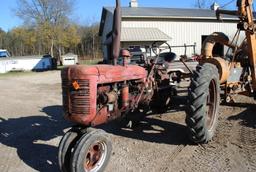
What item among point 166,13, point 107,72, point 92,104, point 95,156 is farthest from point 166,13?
point 95,156

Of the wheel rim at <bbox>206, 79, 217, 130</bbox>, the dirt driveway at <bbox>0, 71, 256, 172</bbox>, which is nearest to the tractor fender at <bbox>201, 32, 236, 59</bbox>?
the dirt driveway at <bbox>0, 71, 256, 172</bbox>

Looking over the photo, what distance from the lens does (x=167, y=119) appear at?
737cm

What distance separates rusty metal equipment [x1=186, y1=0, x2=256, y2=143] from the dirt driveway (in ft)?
1.17

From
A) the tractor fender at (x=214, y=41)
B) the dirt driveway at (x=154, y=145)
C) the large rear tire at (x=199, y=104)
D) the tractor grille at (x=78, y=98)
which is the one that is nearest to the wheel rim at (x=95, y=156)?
the dirt driveway at (x=154, y=145)

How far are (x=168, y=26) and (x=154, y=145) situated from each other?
68.6ft

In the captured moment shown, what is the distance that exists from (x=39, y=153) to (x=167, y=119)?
2849mm

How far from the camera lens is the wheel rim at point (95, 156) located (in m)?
4.63

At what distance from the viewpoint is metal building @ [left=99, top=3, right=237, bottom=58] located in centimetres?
2362

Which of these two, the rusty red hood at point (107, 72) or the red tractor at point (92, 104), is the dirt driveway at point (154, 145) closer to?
the red tractor at point (92, 104)

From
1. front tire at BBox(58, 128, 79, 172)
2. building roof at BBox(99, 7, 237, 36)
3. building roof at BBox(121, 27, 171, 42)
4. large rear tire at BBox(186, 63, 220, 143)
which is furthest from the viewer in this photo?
building roof at BBox(99, 7, 237, 36)

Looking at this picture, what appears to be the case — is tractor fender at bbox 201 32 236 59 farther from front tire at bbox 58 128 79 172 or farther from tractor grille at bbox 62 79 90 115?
front tire at bbox 58 128 79 172

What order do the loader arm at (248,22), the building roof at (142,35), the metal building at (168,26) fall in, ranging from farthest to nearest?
the metal building at (168,26) < the building roof at (142,35) < the loader arm at (248,22)

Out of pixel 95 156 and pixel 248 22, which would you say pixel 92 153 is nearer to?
pixel 95 156

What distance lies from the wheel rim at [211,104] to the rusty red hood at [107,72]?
123 cm
